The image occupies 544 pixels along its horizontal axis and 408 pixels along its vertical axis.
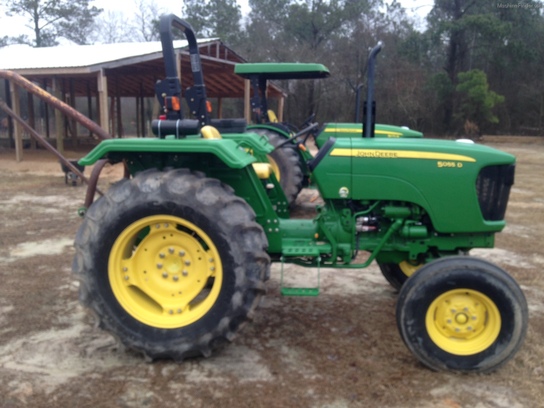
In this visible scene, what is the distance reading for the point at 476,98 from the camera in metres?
26.0

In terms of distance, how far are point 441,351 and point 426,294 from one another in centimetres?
34

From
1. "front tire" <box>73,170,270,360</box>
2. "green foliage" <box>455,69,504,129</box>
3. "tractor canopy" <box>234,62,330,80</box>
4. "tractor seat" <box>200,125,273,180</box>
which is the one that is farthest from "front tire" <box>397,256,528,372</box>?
"green foliage" <box>455,69,504,129</box>

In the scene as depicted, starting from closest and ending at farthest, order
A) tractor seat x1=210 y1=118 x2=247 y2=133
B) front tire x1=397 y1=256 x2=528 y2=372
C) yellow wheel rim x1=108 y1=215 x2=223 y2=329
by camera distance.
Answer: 1. front tire x1=397 y1=256 x2=528 y2=372
2. yellow wheel rim x1=108 y1=215 x2=223 y2=329
3. tractor seat x1=210 y1=118 x2=247 y2=133

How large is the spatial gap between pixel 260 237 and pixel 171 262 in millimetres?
618

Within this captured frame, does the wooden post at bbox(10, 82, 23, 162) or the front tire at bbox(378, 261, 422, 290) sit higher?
the wooden post at bbox(10, 82, 23, 162)

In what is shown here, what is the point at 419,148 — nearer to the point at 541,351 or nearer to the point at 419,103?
the point at 541,351

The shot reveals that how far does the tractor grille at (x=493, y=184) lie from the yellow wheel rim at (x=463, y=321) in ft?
1.95

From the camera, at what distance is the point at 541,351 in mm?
3291

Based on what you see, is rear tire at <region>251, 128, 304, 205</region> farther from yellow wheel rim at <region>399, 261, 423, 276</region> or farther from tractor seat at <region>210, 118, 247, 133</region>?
yellow wheel rim at <region>399, 261, 423, 276</region>

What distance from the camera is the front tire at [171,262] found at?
9.79ft

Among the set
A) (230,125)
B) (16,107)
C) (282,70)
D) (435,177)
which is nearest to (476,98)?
(16,107)

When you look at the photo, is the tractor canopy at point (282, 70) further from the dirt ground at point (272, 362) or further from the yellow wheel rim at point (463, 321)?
the yellow wheel rim at point (463, 321)

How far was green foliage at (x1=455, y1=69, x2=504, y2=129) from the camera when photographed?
84.5 feet

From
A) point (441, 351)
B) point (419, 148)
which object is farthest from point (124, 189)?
point (441, 351)
